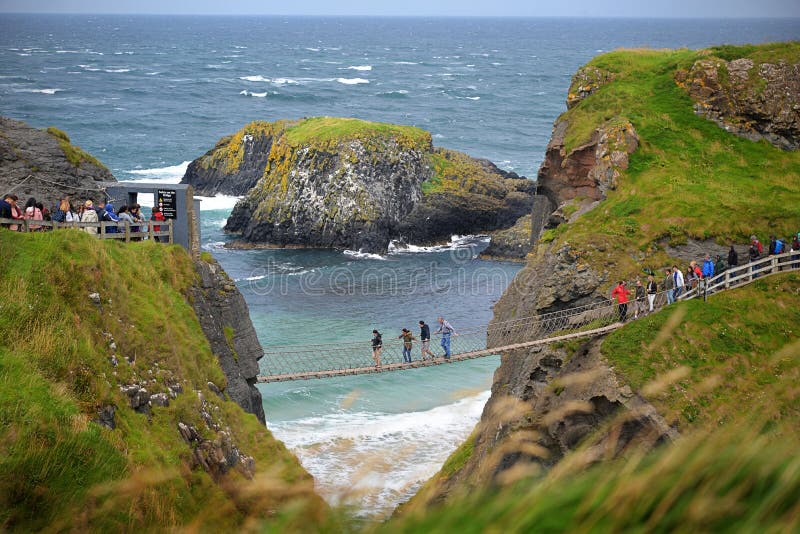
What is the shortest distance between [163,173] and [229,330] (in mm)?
56342

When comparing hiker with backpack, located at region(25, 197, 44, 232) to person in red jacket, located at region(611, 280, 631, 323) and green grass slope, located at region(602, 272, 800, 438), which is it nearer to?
green grass slope, located at region(602, 272, 800, 438)

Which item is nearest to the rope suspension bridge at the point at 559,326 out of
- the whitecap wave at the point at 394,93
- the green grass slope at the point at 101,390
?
the green grass slope at the point at 101,390

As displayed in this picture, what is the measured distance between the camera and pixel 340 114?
114 m

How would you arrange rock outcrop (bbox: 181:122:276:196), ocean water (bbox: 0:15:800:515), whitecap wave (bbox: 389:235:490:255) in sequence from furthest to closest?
rock outcrop (bbox: 181:122:276:196)
whitecap wave (bbox: 389:235:490:255)
ocean water (bbox: 0:15:800:515)

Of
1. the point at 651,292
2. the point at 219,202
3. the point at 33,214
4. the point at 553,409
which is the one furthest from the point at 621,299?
the point at 219,202

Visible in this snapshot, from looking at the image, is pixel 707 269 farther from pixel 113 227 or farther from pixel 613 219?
pixel 113 227

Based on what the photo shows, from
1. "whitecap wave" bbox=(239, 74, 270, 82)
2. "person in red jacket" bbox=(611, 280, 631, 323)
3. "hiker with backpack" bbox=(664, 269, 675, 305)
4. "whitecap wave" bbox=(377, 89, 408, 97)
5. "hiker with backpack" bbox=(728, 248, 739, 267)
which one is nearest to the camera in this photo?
"person in red jacket" bbox=(611, 280, 631, 323)

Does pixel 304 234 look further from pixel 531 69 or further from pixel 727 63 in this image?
pixel 531 69

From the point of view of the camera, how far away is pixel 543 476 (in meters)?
5.94

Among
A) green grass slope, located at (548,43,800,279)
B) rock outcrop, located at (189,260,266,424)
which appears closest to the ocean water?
rock outcrop, located at (189,260,266,424)

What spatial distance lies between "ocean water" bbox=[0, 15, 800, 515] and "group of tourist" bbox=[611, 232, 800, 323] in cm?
768

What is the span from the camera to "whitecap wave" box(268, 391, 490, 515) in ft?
93.5

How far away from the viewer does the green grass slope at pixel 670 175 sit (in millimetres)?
28797

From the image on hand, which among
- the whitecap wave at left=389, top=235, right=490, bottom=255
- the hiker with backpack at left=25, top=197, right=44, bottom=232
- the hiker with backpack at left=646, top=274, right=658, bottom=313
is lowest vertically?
the whitecap wave at left=389, top=235, right=490, bottom=255
